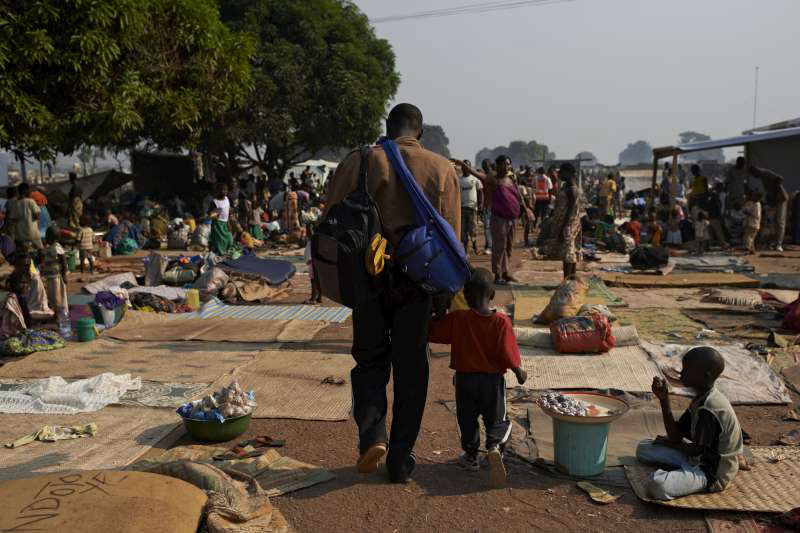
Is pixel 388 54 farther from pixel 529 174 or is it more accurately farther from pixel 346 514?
pixel 346 514

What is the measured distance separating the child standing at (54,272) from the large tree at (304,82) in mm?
15782

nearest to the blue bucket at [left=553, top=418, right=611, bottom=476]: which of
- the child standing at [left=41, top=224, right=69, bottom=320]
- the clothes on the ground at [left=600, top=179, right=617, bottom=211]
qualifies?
the child standing at [left=41, top=224, right=69, bottom=320]

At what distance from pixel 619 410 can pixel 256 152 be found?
27.0m

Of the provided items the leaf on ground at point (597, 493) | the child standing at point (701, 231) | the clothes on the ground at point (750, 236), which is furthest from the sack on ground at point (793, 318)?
the child standing at point (701, 231)

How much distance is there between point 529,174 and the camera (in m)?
23.1

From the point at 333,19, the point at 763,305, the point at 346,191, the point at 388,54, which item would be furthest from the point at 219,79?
the point at 388,54

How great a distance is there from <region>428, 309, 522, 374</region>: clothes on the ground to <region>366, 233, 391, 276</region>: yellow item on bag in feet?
A: 2.07

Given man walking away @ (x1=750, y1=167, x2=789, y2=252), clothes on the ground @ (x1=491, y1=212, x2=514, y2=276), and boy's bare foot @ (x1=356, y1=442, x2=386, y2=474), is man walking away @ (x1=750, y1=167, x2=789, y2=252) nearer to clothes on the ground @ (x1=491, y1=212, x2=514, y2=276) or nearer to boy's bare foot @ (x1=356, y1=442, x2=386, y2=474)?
Answer: clothes on the ground @ (x1=491, y1=212, x2=514, y2=276)

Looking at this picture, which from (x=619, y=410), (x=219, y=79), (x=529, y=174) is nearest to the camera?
(x=619, y=410)

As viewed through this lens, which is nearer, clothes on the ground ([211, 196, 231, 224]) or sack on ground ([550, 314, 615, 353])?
sack on ground ([550, 314, 615, 353])

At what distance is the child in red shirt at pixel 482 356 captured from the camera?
3916mm

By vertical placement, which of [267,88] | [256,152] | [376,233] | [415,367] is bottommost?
[415,367]

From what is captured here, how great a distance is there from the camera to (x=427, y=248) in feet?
11.7

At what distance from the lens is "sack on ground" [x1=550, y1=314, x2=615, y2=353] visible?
6695 millimetres
